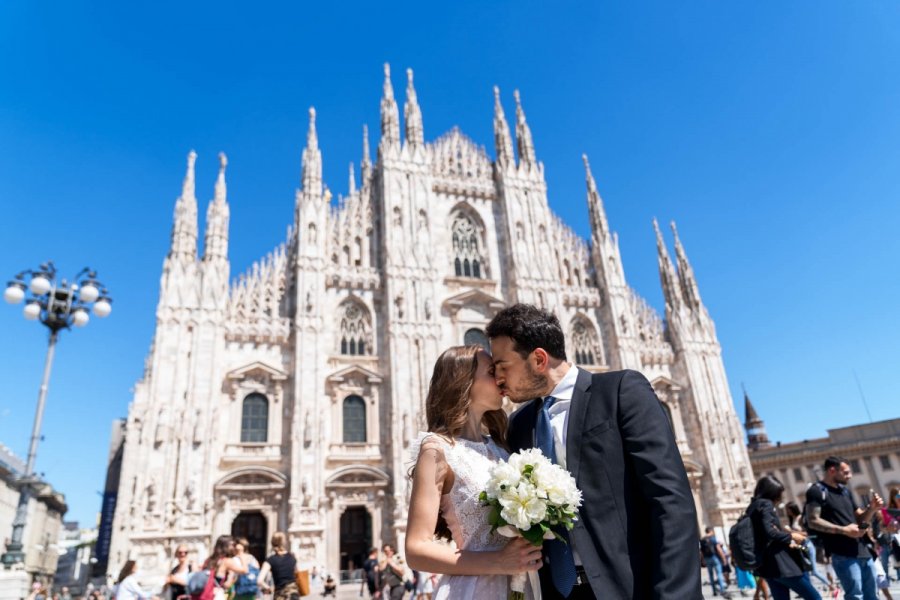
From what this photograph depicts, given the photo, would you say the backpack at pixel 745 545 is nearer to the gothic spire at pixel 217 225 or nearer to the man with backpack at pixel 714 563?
the man with backpack at pixel 714 563

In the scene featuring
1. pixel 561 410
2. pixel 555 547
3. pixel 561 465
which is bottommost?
pixel 555 547

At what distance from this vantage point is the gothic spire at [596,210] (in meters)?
30.0

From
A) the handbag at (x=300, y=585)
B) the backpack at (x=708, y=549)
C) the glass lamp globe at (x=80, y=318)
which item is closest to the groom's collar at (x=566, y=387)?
the handbag at (x=300, y=585)

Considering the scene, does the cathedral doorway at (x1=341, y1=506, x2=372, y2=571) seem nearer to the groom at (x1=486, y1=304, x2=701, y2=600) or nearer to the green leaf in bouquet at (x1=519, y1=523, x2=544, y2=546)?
the groom at (x1=486, y1=304, x2=701, y2=600)

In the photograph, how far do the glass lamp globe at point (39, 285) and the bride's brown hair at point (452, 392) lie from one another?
449 inches

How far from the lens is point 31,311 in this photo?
37.8ft

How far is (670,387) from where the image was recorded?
90.4 ft

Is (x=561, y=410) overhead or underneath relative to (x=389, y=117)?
underneath

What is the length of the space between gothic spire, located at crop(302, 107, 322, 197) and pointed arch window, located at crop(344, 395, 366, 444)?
8.93 metres

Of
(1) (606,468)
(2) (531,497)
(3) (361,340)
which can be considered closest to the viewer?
(2) (531,497)

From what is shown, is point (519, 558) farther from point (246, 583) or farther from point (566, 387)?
point (246, 583)

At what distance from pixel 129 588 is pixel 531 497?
7860mm

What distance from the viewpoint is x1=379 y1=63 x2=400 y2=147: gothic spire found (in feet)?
89.9

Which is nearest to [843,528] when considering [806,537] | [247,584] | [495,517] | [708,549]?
[806,537]
